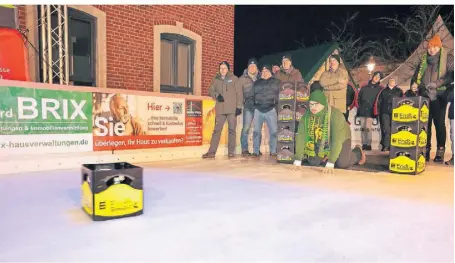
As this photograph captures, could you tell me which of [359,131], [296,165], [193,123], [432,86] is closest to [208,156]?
[193,123]

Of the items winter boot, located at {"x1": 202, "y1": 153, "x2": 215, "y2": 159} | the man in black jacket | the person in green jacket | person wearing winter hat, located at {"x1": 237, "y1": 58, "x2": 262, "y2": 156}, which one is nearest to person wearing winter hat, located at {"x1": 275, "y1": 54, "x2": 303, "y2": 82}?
the man in black jacket

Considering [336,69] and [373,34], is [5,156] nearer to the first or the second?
[336,69]

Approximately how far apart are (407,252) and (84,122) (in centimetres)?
443

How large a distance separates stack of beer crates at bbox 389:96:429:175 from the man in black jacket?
2240 mm

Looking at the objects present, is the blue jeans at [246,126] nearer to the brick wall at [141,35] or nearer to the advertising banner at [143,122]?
the advertising banner at [143,122]

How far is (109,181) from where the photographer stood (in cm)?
231

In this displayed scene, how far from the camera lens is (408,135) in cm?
457

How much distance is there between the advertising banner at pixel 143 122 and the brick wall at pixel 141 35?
1.70 m

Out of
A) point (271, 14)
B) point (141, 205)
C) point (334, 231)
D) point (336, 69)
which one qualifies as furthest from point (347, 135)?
point (271, 14)

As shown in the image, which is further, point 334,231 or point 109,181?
point 109,181

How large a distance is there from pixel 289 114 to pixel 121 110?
290 centimetres

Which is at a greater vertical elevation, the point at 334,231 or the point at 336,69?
the point at 336,69

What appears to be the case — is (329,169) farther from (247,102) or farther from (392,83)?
(392,83)

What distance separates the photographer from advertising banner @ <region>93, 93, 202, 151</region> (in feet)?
16.4
